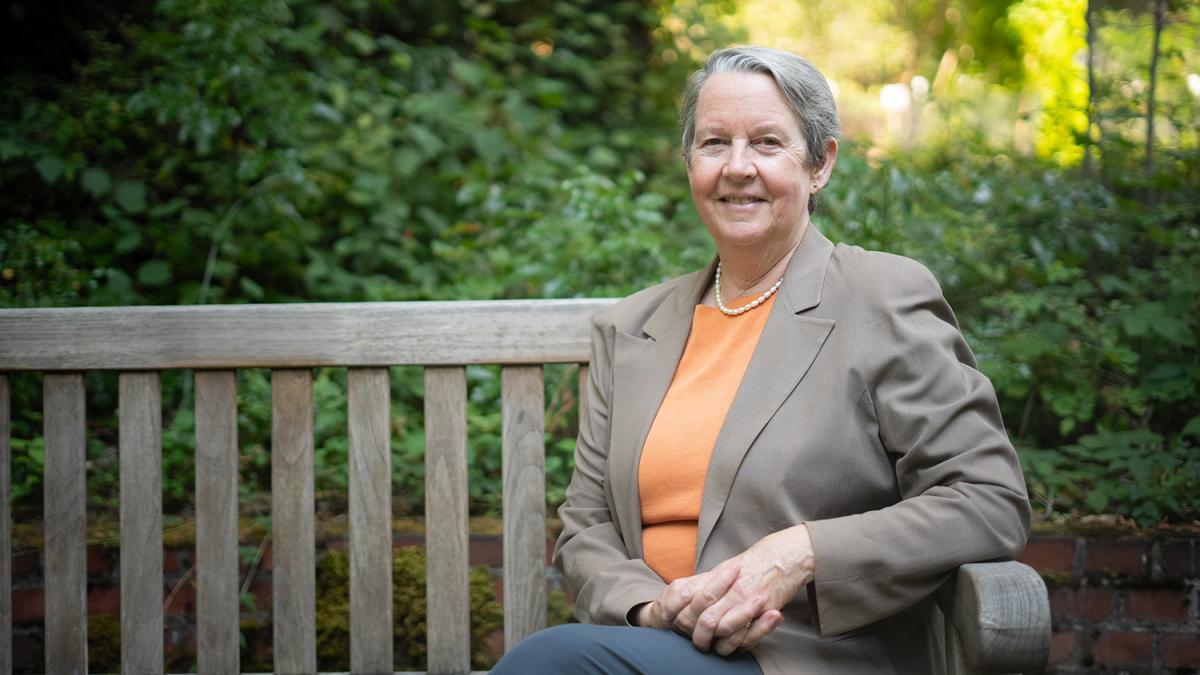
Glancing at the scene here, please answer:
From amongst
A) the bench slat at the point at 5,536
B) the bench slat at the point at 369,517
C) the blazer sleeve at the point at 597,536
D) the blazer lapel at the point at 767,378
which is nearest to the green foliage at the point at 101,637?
the bench slat at the point at 5,536

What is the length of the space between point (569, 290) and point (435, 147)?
1357 millimetres

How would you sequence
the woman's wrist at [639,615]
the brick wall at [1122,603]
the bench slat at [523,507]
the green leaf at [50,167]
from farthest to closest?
the green leaf at [50,167] < the brick wall at [1122,603] < the bench slat at [523,507] < the woman's wrist at [639,615]

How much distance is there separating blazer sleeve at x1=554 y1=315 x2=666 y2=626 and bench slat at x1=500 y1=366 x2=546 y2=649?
0.14m

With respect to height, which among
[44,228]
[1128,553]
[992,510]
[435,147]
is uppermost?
[435,147]

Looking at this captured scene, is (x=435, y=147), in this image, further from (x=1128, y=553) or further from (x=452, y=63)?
(x=1128, y=553)

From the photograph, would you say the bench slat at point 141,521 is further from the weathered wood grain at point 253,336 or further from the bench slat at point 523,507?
the bench slat at point 523,507

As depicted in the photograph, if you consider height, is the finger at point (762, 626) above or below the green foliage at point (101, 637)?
A: above

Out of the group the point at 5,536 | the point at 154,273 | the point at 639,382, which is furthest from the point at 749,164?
the point at 154,273

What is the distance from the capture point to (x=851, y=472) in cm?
176

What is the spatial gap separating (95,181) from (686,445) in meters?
2.67

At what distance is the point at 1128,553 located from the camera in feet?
7.98

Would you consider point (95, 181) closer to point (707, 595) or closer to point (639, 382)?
point (639, 382)

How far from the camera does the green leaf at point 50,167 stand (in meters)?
3.53

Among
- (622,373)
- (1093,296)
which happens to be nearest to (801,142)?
(622,373)
